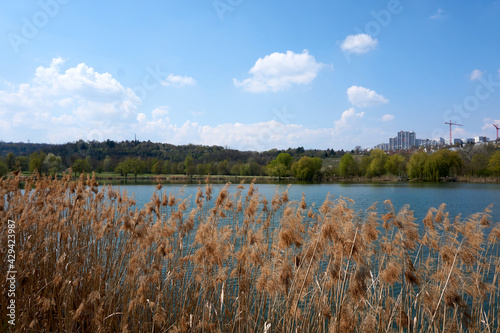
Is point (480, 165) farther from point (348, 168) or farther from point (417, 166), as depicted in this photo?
point (348, 168)

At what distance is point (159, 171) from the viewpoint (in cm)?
9350

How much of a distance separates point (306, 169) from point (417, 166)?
28.2 m

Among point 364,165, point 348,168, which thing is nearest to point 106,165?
point 348,168

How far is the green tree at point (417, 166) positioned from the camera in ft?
247

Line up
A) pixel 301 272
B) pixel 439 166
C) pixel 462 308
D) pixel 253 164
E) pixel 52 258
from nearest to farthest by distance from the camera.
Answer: pixel 462 308 < pixel 301 272 < pixel 52 258 < pixel 439 166 < pixel 253 164

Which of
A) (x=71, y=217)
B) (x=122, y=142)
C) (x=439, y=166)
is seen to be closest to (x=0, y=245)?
(x=71, y=217)

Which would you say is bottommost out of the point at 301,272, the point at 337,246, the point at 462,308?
the point at 462,308

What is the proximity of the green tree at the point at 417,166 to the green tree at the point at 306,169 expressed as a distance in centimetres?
2538

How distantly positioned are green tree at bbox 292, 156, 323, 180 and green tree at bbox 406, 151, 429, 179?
83.3ft

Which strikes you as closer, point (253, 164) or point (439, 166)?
point (439, 166)

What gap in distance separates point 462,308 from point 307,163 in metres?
89.2

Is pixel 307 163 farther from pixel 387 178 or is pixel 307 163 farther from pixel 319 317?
pixel 319 317

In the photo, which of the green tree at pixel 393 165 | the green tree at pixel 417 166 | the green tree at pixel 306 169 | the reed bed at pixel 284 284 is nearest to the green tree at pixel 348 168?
the green tree at pixel 306 169

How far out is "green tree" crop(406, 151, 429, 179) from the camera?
2969 inches
